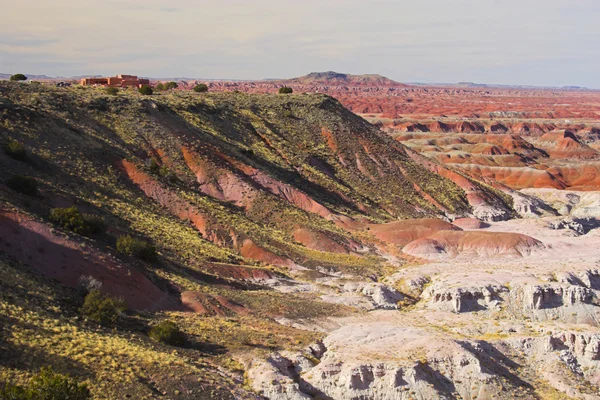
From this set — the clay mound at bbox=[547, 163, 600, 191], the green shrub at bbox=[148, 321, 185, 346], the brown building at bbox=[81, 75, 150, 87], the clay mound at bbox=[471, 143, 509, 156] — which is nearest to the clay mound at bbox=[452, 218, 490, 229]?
the green shrub at bbox=[148, 321, 185, 346]

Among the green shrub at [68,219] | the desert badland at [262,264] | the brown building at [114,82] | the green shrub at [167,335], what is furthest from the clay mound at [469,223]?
the brown building at [114,82]

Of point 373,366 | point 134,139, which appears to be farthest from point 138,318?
point 134,139

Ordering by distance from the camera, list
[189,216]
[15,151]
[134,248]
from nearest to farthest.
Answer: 1. [134,248]
2. [15,151]
3. [189,216]

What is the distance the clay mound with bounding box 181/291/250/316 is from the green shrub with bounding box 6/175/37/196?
11.2 m

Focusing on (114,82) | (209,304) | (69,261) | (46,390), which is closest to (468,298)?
(209,304)

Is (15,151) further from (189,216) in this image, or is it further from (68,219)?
(189,216)

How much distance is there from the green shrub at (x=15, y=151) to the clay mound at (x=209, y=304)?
16438 millimetres

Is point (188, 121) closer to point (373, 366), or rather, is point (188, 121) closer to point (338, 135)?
point (338, 135)

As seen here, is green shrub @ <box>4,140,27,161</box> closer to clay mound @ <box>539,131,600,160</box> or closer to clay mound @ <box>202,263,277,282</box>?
clay mound @ <box>202,263,277,282</box>

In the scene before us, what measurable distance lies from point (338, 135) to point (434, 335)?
45.9 metres

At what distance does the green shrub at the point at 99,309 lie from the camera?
27094 mm

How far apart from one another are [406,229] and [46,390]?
1550 inches

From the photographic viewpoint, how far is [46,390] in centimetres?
1952

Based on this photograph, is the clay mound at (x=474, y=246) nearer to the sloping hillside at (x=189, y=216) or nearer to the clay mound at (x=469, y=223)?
the sloping hillside at (x=189, y=216)
